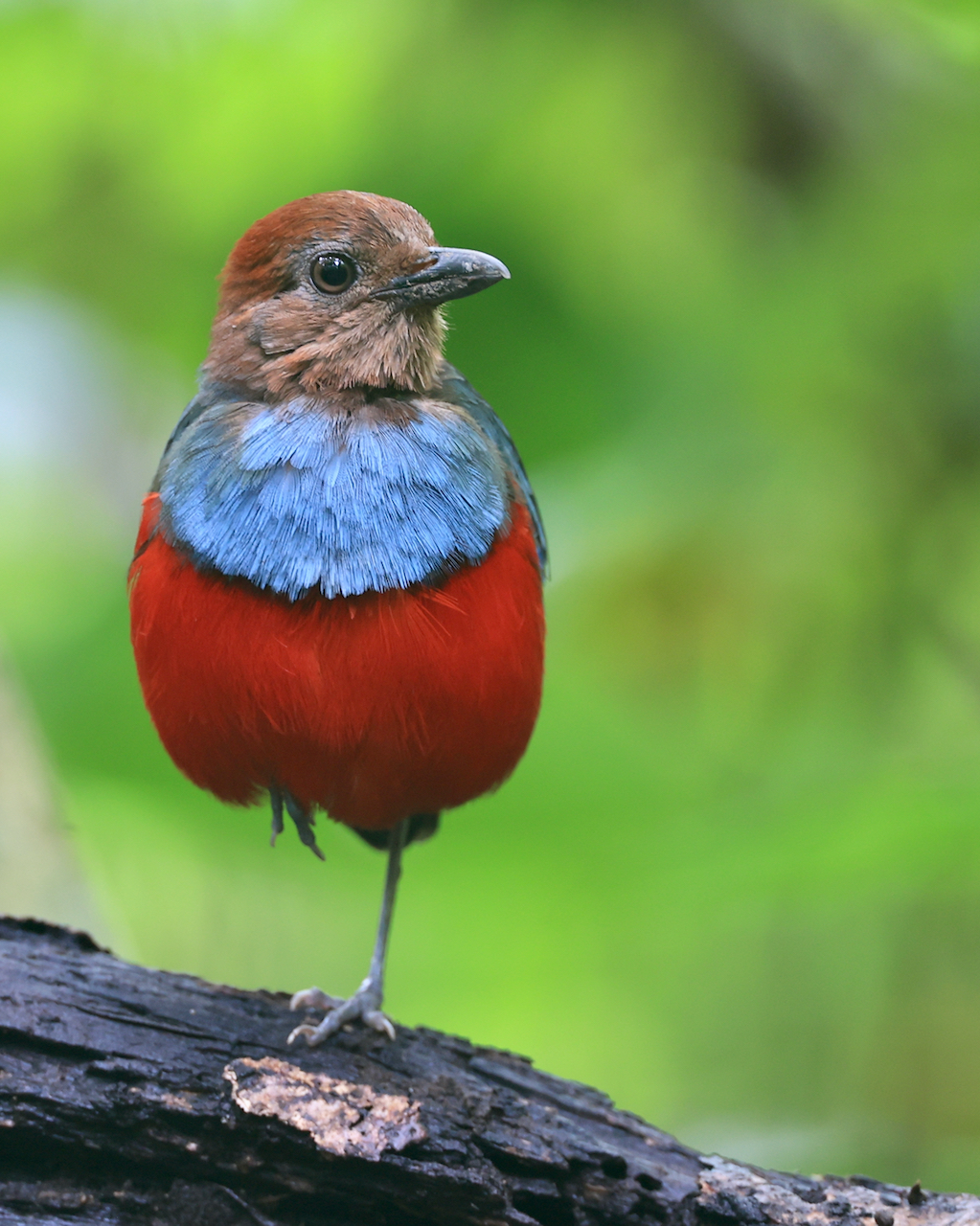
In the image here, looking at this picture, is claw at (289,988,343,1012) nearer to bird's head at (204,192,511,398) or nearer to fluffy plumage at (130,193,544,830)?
fluffy plumage at (130,193,544,830)

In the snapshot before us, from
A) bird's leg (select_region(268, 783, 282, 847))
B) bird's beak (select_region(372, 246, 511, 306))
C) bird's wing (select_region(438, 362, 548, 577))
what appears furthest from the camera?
bird's wing (select_region(438, 362, 548, 577))

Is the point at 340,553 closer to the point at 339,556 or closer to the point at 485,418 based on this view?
the point at 339,556

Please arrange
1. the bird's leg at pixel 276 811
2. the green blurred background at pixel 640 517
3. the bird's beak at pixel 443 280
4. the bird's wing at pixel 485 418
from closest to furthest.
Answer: the bird's beak at pixel 443 280, the bird's leg at pixel 276 811, the bird's wing at pixel 485 418, the green blurred background at pixel 640 517

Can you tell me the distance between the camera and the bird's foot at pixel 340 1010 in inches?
167

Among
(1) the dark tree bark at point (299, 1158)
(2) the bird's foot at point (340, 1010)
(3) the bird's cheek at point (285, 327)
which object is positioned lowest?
(1) the dark tree bark at point (299, 1158)

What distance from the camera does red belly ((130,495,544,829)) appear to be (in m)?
3.83

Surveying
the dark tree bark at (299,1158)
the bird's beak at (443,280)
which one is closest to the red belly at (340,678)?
the bird's beak at (443,280)

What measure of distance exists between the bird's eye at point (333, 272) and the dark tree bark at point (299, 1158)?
2405 millimetres

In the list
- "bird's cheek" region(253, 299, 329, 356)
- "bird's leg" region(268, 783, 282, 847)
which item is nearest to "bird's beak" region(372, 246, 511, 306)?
"bird's cheek" region(253, 299, 329, 356)

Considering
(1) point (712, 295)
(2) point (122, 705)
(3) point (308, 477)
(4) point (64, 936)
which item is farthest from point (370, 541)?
(1) point (712, 295)

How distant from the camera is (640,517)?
5949 millimetres

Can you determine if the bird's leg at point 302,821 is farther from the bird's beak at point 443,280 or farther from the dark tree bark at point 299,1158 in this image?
the bird's beak at point 443,280

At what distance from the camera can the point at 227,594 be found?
385cm

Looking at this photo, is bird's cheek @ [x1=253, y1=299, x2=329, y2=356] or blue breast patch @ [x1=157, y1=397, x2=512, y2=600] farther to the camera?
bird's cheek @ [x1=253, y1=299, x2=329, y2=356]
